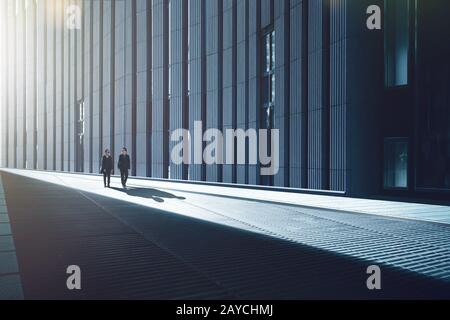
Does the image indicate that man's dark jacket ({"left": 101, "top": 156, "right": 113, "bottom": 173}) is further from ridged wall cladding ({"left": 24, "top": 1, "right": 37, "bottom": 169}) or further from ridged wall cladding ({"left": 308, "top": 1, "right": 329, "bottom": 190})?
ridged wall cladding ({"left": 24, "top": 1, "right": 37, "bottom": 169})

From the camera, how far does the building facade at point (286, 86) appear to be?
1555 cm

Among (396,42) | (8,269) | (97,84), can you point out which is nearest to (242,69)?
(396,42)

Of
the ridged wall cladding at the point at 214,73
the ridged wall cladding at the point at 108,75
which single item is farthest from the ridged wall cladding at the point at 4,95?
the ridged wall cladding at the point at 214,73

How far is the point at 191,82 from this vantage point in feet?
86.3

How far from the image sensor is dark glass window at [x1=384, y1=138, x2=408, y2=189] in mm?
15867

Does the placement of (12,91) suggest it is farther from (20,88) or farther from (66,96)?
(66,96)

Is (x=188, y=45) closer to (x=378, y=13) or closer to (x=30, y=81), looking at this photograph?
(x=378, y=13)

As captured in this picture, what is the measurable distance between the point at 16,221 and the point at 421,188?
13.2 metres

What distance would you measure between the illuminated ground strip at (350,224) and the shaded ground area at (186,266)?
51 centimetres

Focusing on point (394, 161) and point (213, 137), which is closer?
point (394, 161)

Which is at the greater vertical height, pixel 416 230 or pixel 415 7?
pixel 415 7

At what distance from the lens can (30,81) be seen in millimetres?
58562

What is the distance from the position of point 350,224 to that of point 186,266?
16.1 ft
